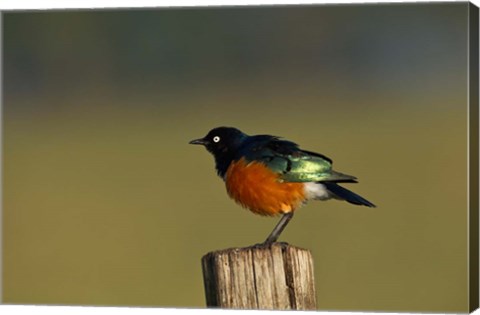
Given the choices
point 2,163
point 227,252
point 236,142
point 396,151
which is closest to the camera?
point 227,252

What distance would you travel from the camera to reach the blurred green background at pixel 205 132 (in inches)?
429

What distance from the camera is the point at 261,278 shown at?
8406 mm

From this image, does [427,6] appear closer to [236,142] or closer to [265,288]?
[236,142]

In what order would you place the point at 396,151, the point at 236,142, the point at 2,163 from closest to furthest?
1. the point at 236,142
2. the point at 2,163
3. the point at 396,151

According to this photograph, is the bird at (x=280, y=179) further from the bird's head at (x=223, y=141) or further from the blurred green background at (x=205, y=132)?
the blurred green background at (x=205, y=132)

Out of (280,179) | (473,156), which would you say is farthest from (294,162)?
(473,156)

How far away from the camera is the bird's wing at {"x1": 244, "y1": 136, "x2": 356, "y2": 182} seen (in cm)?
984

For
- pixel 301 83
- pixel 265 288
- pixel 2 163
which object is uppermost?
pixel 301 83

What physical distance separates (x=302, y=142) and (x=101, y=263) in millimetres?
1886

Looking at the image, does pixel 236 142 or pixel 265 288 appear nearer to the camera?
pixel 265 288

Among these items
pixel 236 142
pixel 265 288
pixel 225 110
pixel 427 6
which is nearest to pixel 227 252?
pixel 265 288

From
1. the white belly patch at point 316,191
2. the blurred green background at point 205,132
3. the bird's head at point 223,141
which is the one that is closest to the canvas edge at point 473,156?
the blurred green background at point 205,132

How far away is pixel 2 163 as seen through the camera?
36.9 ft

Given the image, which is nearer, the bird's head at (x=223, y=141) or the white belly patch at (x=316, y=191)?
the white belly patch at (x=316, y=191)
